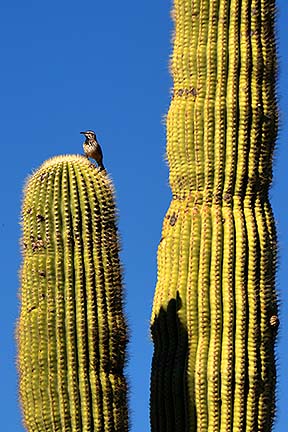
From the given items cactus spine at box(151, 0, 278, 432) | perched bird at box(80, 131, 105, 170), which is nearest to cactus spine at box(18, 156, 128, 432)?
cactus spine at box(151, 0, 278, 432)

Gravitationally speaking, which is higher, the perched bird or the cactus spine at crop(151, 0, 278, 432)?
Answer: the perched bird

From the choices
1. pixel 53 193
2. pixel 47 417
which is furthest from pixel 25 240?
pixel 47 417

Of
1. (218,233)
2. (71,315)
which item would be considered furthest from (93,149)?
(71,315)

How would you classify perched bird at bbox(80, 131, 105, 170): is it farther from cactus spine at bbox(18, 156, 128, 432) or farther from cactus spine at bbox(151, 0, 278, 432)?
cactus spine at bbox(18, 156, 128, 432)

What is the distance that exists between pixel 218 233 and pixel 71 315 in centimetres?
116

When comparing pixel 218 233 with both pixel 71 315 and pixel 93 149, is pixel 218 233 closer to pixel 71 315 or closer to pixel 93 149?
pixel 71 315

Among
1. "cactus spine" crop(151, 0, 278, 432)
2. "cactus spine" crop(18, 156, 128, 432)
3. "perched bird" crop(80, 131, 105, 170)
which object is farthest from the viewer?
"perched bird" crop(80, 131, 105, 170)

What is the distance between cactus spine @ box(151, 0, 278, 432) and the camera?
7.79 m

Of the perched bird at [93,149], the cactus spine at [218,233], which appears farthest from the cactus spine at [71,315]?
the perched bird at [93,149]

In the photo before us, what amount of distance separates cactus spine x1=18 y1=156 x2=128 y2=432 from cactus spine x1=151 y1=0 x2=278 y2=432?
723 mm

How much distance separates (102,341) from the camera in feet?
23.3

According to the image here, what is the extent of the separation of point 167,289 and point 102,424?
3.61 feet

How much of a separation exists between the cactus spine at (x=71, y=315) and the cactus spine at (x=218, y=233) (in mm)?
723

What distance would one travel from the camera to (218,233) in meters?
7.86
